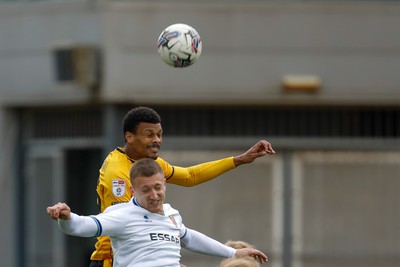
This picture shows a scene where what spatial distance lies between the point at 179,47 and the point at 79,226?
8.84 feet

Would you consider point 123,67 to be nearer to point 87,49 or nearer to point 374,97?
point 87,49

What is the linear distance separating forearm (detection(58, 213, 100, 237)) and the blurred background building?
11.1 meters

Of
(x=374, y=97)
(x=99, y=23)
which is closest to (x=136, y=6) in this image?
(x=99, y=23)

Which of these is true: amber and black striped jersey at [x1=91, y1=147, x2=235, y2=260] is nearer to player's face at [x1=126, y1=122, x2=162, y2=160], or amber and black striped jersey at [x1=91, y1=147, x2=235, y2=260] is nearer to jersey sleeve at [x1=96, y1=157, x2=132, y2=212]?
jersey sleeve at [x1=96, y1=157, x2=132, y2=212]

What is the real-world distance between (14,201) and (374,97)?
20.1ft

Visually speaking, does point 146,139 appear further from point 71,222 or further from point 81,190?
point 81,190

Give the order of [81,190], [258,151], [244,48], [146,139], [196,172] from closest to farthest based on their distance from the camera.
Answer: [146,139] < [258,151] < [196,172] < [244,48] < [81,190]

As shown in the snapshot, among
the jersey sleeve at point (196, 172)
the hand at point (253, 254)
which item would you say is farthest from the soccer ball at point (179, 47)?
the hand at point (253, 254)

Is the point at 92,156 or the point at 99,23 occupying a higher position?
the point at 99,23

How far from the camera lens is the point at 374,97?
21.4m

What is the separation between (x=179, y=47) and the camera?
11.9 meters

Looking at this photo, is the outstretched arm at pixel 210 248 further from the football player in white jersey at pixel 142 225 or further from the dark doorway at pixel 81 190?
the dark doorway at pixel 81 190

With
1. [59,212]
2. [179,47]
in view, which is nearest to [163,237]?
[59,212]

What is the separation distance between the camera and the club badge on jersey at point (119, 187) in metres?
10.9
